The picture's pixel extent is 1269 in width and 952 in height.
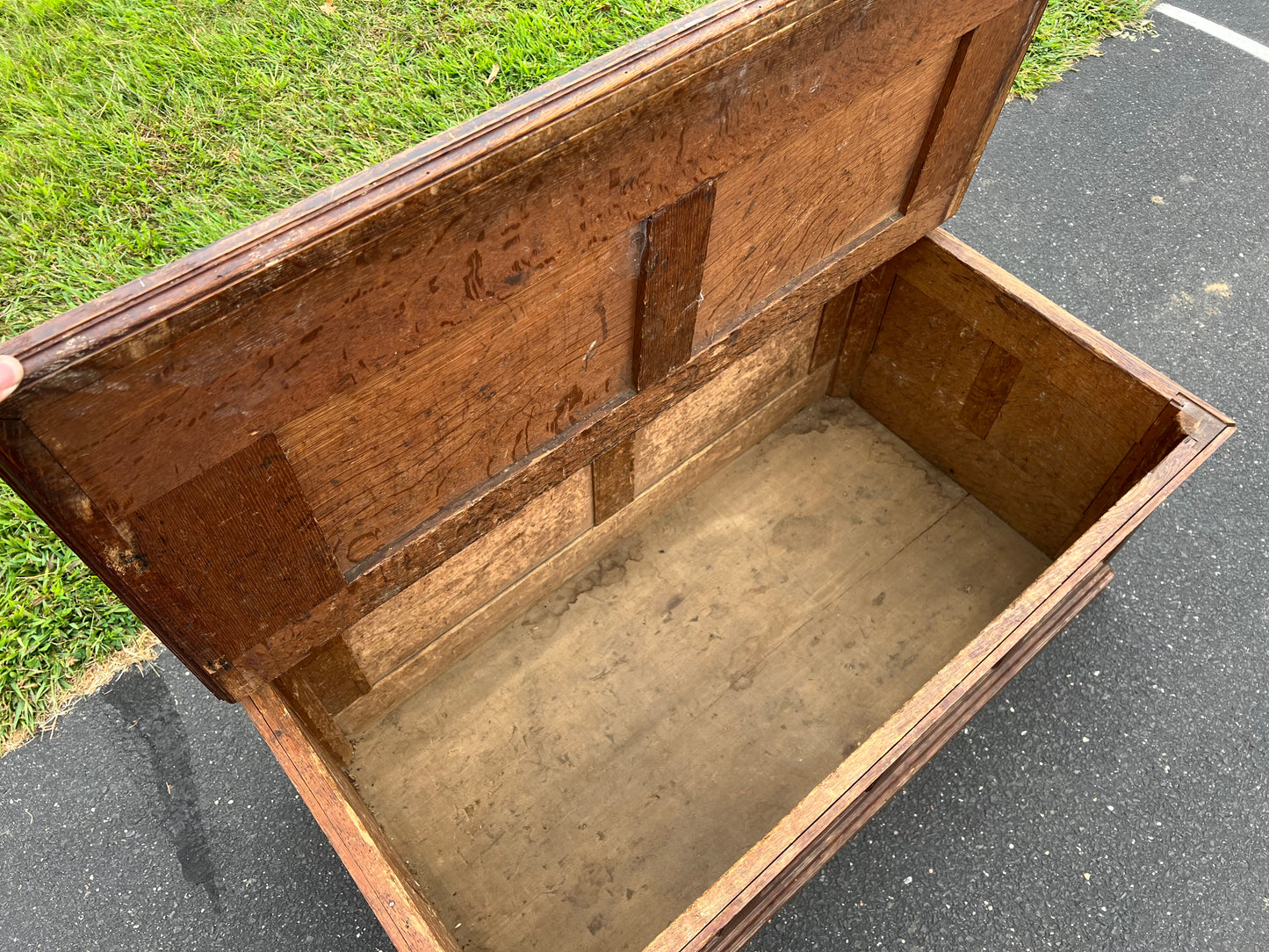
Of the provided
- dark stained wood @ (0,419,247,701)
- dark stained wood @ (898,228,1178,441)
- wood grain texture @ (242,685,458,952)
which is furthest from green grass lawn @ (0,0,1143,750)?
dark stained wood @ (898,228,1178,441)

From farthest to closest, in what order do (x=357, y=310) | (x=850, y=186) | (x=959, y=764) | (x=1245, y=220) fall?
(x=1245, y=220) < (x=959, y=764) < (x=850, y=186) < (x=357, y=310)

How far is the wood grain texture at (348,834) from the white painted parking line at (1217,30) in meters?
4.97

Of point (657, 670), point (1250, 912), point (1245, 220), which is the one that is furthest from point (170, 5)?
point (1250, 912)

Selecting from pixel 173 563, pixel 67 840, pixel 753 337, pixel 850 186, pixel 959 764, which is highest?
pixel 850 186

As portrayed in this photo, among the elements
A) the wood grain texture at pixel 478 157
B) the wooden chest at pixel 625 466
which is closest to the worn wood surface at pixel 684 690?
the wooden chest at pixel 625 466

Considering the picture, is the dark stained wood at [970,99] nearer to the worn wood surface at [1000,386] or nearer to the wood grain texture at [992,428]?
the worn wood surface at [1000,386]

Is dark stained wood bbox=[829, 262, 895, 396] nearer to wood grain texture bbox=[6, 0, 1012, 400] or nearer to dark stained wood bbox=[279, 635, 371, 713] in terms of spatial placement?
wood grain texture bbox=[6, 0, 1012, 400]

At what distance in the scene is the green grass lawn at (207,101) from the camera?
3.05m

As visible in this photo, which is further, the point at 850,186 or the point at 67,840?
the point at 67,840

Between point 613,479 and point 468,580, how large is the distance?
1.47 feet

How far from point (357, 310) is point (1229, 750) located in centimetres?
243

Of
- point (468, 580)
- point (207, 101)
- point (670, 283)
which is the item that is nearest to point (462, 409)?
point (670, 283)

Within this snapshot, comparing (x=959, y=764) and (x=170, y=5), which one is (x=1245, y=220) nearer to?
(x=959, y=764)

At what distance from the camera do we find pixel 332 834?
4.83 ft
